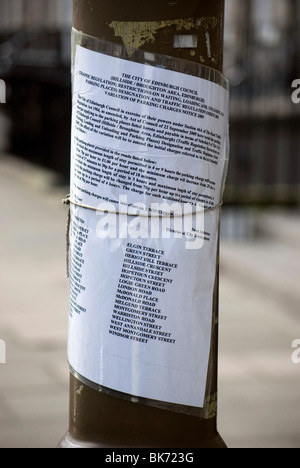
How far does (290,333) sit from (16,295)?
2.64 meters

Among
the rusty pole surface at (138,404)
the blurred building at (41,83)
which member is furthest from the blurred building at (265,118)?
the rusty pole surface at (138,404)

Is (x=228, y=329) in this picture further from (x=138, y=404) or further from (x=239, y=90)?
(x=239, y=90)

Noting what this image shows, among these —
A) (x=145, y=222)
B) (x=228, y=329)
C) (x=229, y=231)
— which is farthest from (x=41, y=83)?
(x=145, y=222)

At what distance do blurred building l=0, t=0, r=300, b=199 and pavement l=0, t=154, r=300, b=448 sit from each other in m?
1.53

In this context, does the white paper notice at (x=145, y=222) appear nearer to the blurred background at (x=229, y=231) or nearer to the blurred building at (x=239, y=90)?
the blurred background at (x=229, y=231)

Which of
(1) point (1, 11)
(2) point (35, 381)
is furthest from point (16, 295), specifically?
(1) point (1, 11)

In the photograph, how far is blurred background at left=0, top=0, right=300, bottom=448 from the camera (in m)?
5.41

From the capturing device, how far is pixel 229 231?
9734 mm

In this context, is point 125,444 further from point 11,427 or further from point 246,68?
point 246,68

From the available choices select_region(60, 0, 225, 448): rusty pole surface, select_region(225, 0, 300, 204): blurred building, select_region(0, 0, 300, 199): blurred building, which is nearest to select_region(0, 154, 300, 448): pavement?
select_region(225, 0, 300, 204): blurred building

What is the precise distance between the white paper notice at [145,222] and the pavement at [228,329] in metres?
2.63

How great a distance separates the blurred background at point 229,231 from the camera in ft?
17.7

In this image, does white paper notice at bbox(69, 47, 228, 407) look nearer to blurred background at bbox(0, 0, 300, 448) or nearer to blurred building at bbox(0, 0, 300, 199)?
blurred background at bbox(0, 0, 300, 448)

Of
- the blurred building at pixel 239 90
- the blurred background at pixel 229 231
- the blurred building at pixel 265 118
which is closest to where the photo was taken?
Result: the blurred background at pixel 229 231
